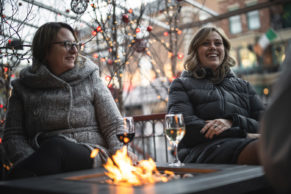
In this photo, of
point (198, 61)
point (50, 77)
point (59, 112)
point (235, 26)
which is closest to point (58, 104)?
point (59, 112)

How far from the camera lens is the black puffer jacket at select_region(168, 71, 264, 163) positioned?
7.26 feet

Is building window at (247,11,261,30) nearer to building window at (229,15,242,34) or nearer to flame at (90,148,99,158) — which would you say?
building window at (229,15,242,34)

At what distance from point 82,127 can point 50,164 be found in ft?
2.11

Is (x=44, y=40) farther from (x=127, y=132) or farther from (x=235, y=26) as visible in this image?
(x=235, y=26)

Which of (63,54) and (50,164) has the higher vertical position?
(63,54)

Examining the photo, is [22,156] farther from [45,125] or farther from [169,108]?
[169,108]

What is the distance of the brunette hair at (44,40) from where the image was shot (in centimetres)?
238

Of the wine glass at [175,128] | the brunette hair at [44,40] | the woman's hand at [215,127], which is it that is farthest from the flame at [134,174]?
the brunette hair at [44,40]

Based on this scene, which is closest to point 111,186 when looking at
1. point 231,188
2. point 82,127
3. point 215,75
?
point 231,188

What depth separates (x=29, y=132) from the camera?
7.51ft

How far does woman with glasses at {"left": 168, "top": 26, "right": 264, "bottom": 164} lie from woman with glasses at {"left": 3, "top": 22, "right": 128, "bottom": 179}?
1.75 feet

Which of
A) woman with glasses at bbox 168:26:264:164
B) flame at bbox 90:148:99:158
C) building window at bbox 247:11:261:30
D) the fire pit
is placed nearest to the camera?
the fire pit

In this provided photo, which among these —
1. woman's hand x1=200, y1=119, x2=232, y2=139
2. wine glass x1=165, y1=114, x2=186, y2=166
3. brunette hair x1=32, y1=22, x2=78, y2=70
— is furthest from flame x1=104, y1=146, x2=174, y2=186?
brunette hair x1=32, y1=22, x2=78, y2=70

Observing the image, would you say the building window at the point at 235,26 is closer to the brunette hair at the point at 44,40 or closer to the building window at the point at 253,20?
the building window at the point at 253,20
